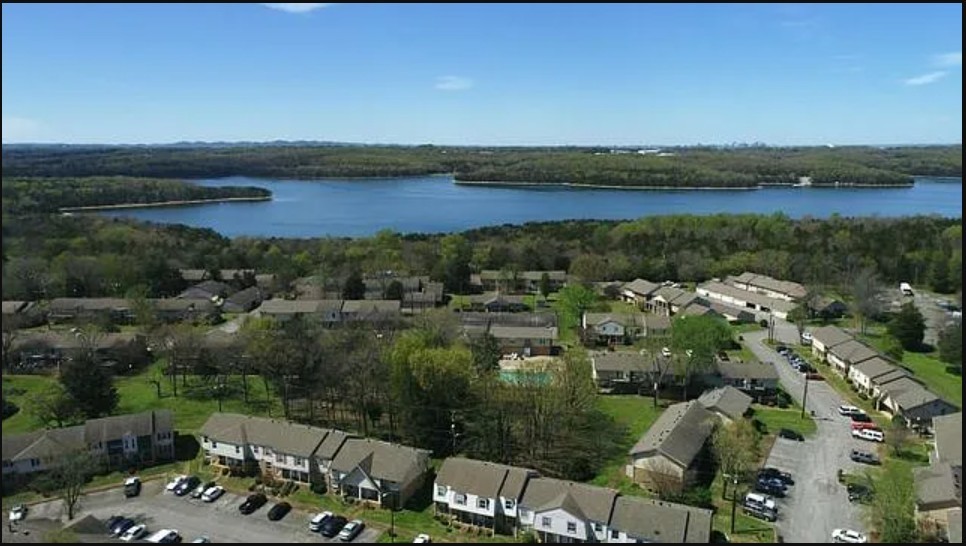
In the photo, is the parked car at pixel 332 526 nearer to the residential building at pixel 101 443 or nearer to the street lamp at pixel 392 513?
the street lamp at pixel 392 513

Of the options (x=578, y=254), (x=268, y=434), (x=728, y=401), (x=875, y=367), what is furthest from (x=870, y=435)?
(x=578, y=254)

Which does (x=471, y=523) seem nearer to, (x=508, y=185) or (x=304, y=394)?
(x=304, y=394)

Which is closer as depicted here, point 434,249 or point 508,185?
point 434,249

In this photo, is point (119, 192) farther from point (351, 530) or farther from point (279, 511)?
point (351, 530)

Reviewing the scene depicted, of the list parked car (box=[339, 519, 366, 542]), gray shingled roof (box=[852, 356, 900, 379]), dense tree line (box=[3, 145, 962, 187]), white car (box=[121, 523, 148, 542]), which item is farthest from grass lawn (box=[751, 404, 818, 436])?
dense tree line (box=[3, 145, 962, 187])

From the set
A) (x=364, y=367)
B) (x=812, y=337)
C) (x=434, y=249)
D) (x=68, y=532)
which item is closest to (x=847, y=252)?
(x=812, y=337)

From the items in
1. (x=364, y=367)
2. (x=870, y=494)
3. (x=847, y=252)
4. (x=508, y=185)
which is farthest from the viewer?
(x=508, y=185)
